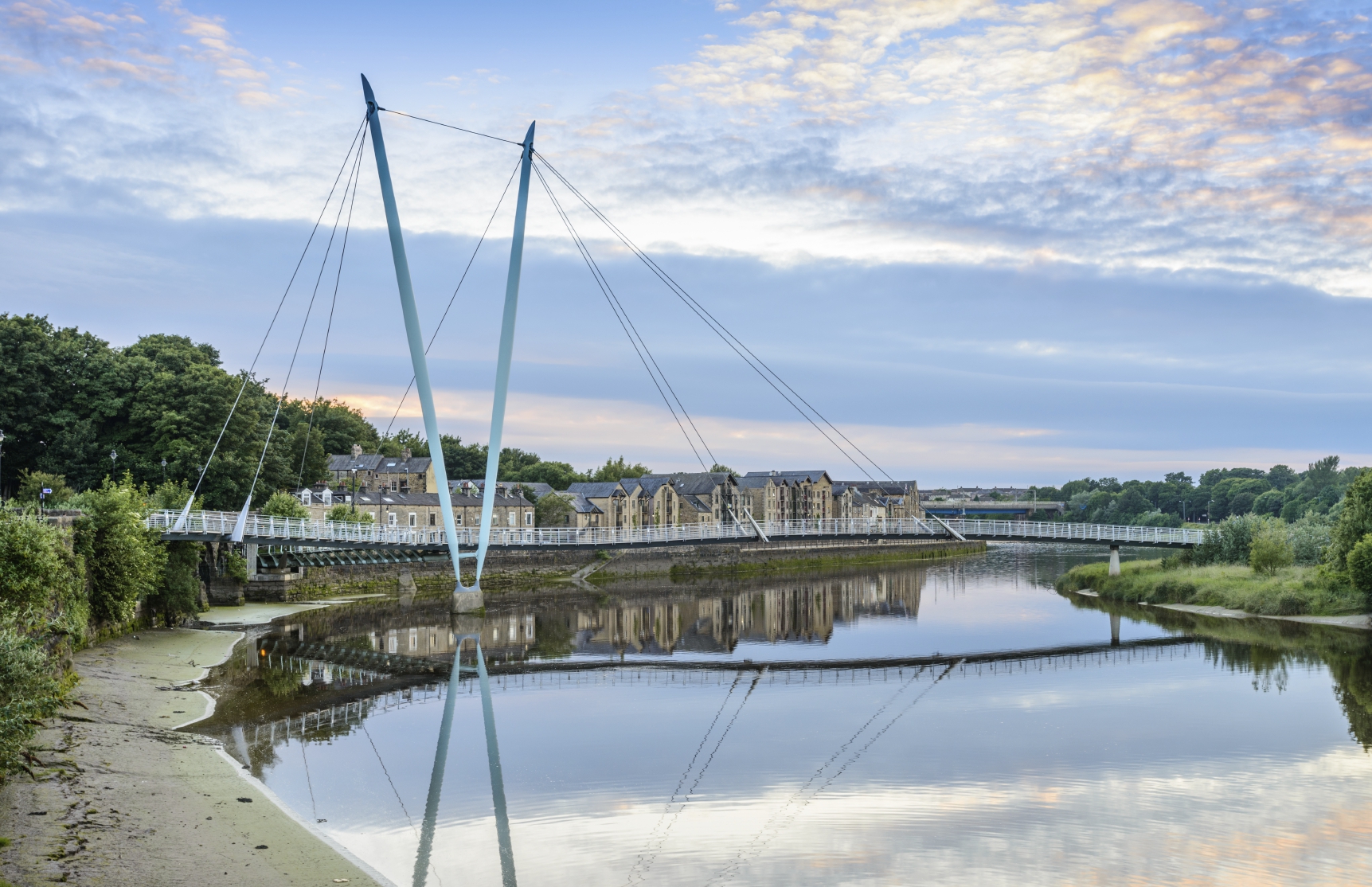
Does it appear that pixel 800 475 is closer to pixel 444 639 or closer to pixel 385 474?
pixel 385 474

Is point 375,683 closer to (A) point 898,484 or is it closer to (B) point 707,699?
(B) point 707,699

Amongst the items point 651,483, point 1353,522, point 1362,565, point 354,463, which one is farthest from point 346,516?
point 1362,565

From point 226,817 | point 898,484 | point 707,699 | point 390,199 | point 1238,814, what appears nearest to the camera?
point 226,817

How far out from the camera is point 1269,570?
Answer: 53094 mm

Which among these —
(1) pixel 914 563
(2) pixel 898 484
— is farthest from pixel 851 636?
(2) pixel 898 484

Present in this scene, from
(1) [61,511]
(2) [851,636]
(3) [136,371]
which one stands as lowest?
(2) [851,636]

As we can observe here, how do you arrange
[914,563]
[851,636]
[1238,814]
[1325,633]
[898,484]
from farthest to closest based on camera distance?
1. [898,484]
2. [914,563]
3. [851,636]
4. [1325,633]
5. [1238,814]

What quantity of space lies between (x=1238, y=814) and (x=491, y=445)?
31.3 metres

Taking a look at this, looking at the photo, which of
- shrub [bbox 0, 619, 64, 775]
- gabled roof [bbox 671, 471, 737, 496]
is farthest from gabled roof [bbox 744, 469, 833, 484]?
shrub [bbox 0, 619, 64, 775]

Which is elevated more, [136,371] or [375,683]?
[136,371]

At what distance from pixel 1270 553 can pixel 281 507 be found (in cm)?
5346

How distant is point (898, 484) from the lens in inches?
6102

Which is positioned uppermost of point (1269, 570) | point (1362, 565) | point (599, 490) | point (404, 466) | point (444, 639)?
point (404, 466)

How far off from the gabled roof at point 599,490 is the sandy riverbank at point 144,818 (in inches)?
3175
